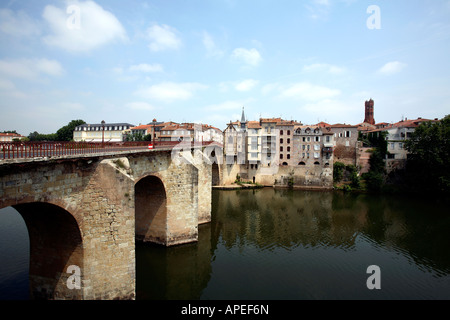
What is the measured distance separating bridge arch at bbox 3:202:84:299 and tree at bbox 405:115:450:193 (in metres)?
46.4

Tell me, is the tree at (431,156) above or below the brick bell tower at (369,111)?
below

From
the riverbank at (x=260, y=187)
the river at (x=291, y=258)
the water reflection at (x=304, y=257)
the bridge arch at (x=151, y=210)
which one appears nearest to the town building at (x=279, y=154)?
the riverbank at (x=260, y=187)

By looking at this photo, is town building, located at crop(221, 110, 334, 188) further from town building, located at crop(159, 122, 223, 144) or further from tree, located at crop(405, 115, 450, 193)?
tree, located at crop(405, 115, 450, 193)

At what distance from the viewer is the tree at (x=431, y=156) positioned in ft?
127

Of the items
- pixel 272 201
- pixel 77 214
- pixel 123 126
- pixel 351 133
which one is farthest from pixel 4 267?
pixel 123 126

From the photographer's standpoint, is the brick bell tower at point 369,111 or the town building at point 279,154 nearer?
the town building at point 279,154

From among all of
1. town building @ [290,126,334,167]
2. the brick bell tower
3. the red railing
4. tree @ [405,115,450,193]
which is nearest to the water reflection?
the red railing

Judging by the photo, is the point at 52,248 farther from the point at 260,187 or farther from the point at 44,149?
the point at 260,187

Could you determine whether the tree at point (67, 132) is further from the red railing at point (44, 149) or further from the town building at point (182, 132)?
the red railing at point (44, 149)

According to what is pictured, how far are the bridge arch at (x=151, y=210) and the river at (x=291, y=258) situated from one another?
0.88 m

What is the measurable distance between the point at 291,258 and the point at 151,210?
36.0ft

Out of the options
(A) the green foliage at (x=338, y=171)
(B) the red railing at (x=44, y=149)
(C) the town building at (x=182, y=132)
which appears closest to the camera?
(B) the red railing at (x=44, y=149)
